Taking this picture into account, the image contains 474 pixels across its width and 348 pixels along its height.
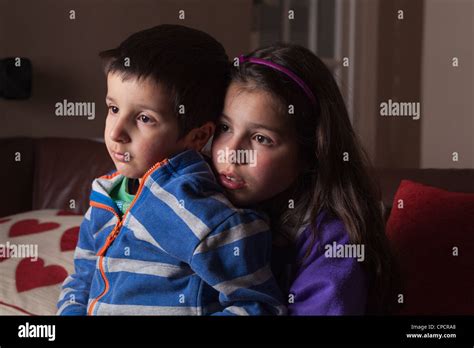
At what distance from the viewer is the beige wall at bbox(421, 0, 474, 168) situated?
1855 mm

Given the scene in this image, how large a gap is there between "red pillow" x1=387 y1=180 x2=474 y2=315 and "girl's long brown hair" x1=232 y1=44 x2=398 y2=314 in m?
0.26

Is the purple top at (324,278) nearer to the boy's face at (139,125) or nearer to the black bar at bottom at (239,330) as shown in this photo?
the black bar at bottom at (239,330)

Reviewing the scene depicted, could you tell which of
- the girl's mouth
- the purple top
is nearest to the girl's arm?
the purple top

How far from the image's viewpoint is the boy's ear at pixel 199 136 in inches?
34.0

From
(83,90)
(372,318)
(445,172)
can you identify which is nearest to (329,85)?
(372,318)

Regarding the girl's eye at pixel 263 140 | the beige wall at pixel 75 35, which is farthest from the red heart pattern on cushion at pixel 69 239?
the girl's eye at pixel 263 140

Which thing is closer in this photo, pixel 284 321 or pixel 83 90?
pixel 284 321

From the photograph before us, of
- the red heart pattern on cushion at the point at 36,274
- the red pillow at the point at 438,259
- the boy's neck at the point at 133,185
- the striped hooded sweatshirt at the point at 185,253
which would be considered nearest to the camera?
the striped hooded sweatshirt at the point at 185,253

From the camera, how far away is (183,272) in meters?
0.81

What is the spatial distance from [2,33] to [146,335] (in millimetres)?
984

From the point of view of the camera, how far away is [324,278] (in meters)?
0.82

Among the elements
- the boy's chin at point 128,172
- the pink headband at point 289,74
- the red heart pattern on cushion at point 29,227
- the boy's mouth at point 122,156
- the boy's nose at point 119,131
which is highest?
the pink headband at point 289,74

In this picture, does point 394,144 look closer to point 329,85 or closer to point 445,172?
point 445,172

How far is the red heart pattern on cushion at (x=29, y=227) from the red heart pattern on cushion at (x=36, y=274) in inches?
6.0
